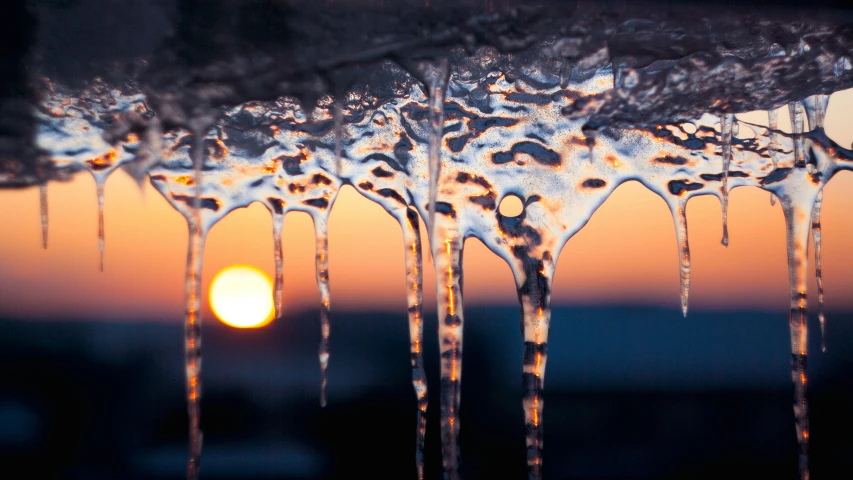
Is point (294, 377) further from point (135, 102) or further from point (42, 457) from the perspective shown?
point (135, 102)

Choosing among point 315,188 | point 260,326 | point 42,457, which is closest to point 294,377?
point 260,326

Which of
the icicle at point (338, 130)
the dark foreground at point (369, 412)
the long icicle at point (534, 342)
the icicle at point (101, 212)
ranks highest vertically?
the icicle at point (338, 130)

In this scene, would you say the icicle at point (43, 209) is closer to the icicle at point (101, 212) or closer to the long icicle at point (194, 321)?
the icicle at point (101, 212)

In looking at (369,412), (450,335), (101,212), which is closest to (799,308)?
(450,335)

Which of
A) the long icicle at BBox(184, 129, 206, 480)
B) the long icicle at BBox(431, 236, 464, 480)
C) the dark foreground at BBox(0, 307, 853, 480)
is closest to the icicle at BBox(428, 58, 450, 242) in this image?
the long icicle at BBox(431, 236, 464, 480)

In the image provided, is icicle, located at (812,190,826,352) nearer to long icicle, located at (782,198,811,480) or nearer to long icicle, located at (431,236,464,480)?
long icicle, located at (782,198,811,480)

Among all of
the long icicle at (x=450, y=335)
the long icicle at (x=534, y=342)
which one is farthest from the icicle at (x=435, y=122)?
the long icicle at (x=534, y=342)
